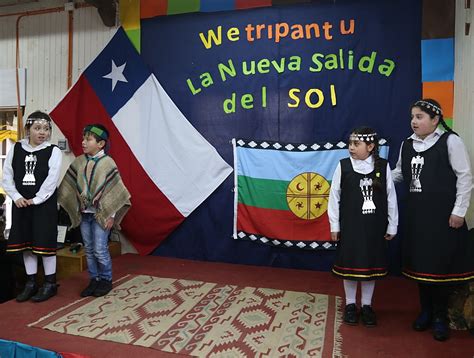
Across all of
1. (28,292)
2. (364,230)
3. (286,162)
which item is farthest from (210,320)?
(286,162)

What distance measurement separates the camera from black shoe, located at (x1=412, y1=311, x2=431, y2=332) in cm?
214

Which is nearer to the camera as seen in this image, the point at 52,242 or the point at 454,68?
the point at 52,242

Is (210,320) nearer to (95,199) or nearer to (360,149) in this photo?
(95,199)

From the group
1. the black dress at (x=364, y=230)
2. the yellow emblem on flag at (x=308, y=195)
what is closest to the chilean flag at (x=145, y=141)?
the yellow emblem on flag at (x=308, y=195)

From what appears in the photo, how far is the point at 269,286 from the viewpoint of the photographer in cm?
292

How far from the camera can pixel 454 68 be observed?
296cm

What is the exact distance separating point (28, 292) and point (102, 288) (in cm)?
46

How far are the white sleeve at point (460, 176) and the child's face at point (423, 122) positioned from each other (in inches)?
5.1

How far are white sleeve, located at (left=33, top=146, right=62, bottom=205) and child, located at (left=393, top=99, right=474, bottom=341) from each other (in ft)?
7.11

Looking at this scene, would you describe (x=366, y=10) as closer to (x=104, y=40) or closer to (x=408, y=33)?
(x=408, y=33)

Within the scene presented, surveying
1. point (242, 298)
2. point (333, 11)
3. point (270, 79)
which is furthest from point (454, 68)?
point (242, 298)

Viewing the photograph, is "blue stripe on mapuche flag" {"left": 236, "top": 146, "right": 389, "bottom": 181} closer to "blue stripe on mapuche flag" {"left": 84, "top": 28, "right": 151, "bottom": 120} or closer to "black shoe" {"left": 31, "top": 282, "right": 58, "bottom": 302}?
"blue stripe on mapuche flag" {"left": 84, "top": 28, "right": 151, "bottom": 120}

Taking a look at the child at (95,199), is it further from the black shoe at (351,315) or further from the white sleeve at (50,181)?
the black shoe at (351,315)

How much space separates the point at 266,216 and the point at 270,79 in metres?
1.18
